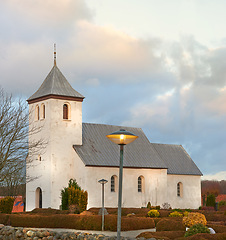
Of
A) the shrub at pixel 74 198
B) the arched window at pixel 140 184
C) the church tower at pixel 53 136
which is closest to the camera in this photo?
the shrub at pixel 74 198

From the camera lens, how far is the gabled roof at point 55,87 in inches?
1474

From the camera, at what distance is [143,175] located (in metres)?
40.3

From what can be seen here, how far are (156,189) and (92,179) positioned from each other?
7543 mm

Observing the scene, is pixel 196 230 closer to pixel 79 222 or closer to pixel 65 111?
pixel 79 222

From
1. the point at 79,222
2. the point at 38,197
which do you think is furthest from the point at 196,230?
the point at 38,197

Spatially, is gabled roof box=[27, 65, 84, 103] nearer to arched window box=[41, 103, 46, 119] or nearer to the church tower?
the church tower

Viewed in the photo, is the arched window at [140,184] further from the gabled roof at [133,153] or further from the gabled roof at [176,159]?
the gabled roof at [176,159]

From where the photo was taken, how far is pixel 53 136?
120ft

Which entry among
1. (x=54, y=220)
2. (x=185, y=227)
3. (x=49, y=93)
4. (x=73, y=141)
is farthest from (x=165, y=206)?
(x=185, y=227)

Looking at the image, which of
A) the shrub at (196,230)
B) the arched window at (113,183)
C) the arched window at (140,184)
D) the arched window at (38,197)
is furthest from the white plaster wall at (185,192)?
the shrub at (196,230)

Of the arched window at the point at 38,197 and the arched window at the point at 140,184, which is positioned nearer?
the arched window at the point at 38,197

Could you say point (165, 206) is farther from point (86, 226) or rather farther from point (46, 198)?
point (86, 226)

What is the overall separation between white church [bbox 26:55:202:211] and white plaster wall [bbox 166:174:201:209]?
9.4 inches

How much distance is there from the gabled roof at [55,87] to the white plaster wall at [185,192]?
12.7 m
